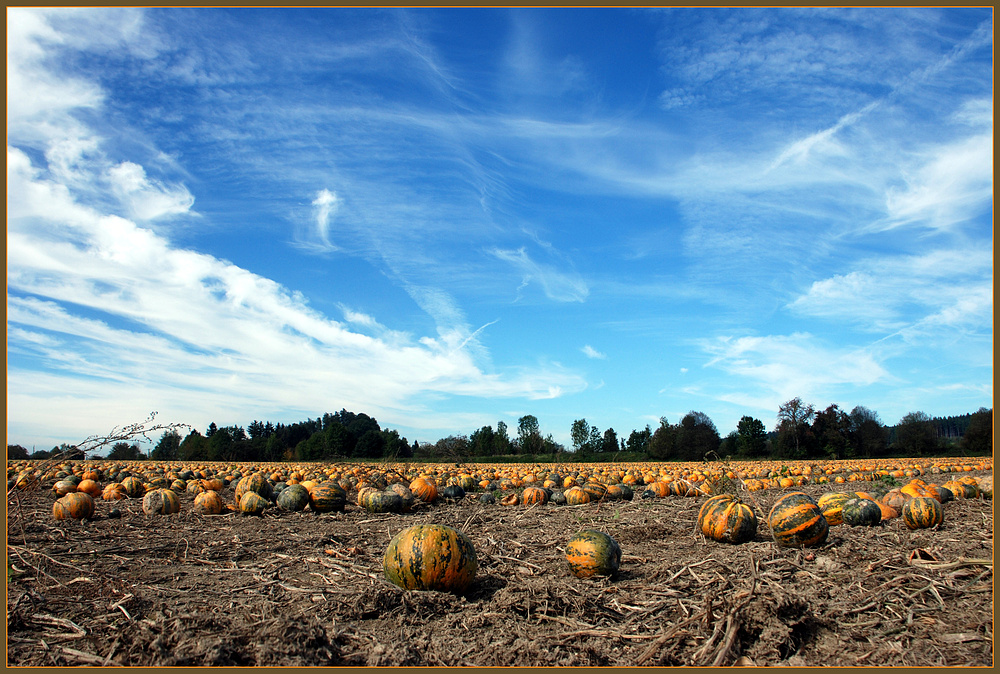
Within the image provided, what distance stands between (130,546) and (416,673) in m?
6.57

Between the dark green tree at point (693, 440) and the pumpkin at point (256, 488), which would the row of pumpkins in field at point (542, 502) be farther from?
the dark green tree at point (693, 440)

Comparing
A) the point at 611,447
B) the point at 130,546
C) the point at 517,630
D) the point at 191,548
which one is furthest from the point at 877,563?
the point at 611,447

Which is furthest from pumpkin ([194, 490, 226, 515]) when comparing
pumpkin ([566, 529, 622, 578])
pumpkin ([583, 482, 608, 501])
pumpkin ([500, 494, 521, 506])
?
pumpkin ([566, 529, 622, 578])

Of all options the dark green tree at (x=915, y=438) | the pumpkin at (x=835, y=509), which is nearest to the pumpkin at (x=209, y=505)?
the pumpkin at (x=835, y=509)

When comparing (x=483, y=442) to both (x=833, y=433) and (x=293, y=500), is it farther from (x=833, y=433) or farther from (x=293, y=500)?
(x=293, y=500)

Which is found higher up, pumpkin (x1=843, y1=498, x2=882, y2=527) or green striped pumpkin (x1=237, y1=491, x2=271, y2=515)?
pumpkin (x1=843, y1=498, x2=882, y2=527)

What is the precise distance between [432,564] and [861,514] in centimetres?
678

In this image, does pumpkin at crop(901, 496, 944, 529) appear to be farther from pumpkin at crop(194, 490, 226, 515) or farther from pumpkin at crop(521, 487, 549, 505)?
pumpkin at crop(194, 490, 226, 515)

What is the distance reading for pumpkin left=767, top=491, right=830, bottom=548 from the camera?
6.96 metres

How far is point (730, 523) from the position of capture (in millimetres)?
7742

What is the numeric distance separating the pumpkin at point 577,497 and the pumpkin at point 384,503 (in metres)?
4.19

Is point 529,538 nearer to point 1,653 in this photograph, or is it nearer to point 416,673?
point 416,673

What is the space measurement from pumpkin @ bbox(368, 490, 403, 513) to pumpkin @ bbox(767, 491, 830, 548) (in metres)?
7.91

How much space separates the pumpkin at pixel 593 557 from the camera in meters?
6.11
